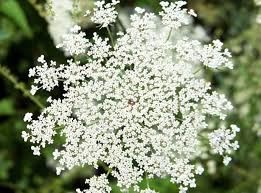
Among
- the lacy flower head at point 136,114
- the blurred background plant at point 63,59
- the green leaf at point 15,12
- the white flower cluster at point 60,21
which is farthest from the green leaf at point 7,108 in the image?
the lacy flower head at point 136,114

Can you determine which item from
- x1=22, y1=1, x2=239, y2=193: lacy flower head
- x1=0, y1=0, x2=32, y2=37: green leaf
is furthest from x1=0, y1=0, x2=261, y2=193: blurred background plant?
x1=22, y1=1, x2=239, y2=193: lacy flower head

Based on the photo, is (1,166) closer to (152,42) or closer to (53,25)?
(53,25)

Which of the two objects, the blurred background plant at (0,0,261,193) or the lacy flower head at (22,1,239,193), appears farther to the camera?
the blurred background plant at (0,0,261,193)

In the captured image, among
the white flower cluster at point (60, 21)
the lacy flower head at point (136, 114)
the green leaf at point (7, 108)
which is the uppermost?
the white flower cluster at point (60, 21)

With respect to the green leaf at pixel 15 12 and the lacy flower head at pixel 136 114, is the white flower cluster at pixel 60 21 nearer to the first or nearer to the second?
the green leaf at pixel 15 12

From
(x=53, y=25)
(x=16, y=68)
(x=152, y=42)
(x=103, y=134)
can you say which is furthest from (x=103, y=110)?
(x=16, y=68)

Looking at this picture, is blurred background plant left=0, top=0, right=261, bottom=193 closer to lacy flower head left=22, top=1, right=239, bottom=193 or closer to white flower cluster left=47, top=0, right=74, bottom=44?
white flower cluster left=47, top=0, right=74, bottom=44

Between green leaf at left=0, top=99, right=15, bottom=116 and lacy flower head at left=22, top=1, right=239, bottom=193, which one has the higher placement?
green leaf at left=0, top=99, right=15, bottom=116
